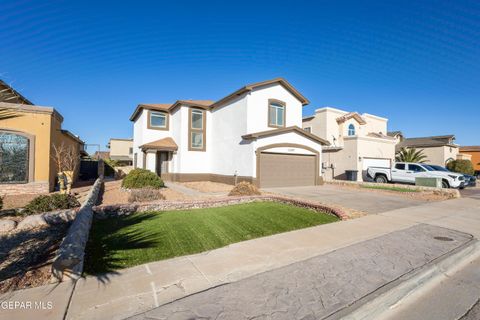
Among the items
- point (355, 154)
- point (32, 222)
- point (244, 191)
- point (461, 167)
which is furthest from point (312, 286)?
point (461, 167)

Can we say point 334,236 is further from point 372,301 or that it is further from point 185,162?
point 185,162

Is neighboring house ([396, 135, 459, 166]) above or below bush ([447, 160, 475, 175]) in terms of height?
above

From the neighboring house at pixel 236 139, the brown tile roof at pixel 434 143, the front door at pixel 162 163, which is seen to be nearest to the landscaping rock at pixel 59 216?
the neighboring house at pixel 236 139

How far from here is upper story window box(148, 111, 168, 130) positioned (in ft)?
74.2

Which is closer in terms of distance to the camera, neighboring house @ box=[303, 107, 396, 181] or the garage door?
the garage door

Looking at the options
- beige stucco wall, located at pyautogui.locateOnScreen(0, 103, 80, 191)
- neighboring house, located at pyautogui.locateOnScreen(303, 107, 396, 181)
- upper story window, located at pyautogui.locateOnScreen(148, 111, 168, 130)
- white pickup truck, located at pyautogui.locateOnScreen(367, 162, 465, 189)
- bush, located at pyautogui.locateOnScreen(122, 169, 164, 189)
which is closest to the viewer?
beige stucco wall, located at pyautogui.locateOnScreen(0, 103, 80, 191)

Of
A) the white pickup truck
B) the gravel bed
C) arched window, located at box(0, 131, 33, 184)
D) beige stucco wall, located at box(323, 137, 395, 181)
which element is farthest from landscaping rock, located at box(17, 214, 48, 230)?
beige stucco wall, located at box(323, 137, 395, 181)

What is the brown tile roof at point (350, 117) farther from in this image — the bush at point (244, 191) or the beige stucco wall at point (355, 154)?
the bush at point (244, 191)

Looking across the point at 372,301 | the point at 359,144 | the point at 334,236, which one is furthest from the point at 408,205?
the point at 359,144

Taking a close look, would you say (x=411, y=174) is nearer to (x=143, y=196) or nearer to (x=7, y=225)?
(x=143, y=196)

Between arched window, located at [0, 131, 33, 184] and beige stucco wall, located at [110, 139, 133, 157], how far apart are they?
38292mm

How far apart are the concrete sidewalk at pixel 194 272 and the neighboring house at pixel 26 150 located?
10.9 metres

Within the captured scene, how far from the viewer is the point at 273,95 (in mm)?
19297

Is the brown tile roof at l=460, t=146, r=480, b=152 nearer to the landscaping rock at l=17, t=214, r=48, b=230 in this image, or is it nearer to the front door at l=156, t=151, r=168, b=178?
the front door at l=156, t=151, r=168, b=178
